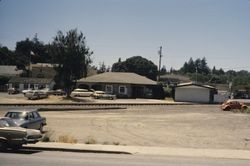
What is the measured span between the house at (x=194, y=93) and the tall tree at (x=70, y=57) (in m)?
22.0

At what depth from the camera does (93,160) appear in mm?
16906

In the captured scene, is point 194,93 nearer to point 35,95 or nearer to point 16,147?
point 35,95

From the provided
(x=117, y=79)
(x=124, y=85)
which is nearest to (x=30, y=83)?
(x=117, y=79)

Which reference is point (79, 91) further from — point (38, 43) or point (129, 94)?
point (38, 43)

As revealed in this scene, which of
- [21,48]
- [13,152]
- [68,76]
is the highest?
[21,48]

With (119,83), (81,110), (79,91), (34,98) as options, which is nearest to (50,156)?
(81,110)

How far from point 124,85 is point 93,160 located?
76.7m

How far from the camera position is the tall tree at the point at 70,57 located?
77.6 metres

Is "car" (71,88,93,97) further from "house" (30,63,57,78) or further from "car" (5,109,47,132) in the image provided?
"car" (5,109,47,132)

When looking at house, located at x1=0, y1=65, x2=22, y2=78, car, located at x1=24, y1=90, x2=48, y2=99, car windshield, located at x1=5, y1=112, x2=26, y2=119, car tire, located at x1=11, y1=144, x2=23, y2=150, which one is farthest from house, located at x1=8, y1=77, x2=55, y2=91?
car tire, located at x1=11, y1=144, x2=23, y2=150

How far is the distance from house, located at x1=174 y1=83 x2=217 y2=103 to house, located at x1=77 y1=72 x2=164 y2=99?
5687 millimetres

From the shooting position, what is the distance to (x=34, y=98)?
7388cm

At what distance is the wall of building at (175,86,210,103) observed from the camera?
91812 millimetres

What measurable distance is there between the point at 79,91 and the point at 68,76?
8776 millimetres
